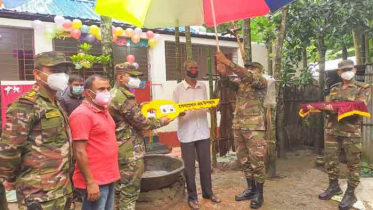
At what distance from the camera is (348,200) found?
13.2 feet

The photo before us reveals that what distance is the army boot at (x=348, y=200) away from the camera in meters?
3.95

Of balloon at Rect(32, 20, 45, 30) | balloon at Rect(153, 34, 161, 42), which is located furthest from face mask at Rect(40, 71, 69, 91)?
balloon at Rect(153, 34, 161, 42)

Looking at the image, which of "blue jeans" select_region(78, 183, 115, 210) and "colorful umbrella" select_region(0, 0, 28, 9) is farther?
"colorful umbrella" select_region(0, 0, 28, 9)

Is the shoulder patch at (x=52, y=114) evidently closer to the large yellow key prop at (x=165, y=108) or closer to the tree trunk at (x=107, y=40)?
the large yellow key prop at (x=165, y=108)

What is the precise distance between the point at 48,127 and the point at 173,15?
300 cm

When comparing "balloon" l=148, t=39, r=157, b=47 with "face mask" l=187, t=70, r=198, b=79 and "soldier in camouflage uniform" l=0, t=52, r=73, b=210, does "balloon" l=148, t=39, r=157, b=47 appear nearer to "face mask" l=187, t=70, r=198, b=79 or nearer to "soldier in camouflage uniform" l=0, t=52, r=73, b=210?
"face mask" l=187, t=70, r=198, b=79

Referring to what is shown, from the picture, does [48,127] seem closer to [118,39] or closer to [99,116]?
[99,116]

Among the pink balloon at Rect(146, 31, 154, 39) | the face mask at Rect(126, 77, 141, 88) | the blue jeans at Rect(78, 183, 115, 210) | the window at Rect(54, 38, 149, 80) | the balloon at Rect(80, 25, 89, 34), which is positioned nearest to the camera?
the blue jeans at Rect(78, 183, 115, 210)

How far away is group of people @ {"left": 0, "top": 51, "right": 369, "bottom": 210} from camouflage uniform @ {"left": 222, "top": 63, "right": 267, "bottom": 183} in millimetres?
13

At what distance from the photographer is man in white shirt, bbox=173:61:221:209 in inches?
156

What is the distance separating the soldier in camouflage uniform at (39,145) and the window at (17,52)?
17.6ft

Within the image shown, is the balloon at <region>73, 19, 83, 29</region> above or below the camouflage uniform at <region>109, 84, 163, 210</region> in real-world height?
above

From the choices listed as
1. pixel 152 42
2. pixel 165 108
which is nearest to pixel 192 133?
pixel 165 108

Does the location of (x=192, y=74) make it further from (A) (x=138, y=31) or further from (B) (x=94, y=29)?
(A) (x=138, y=31)
